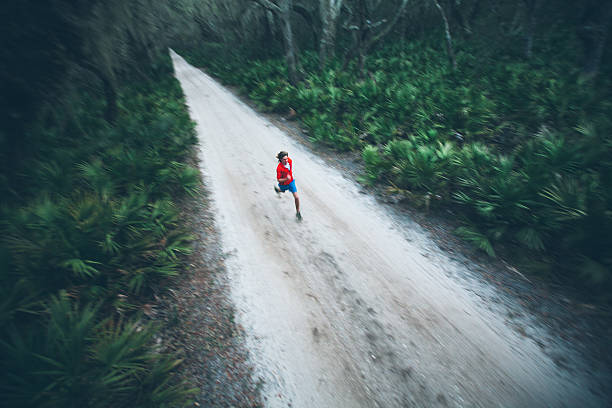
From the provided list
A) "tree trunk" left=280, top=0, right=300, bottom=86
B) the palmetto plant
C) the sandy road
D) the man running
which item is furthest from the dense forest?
the man running

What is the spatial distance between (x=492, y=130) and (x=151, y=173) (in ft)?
35.4

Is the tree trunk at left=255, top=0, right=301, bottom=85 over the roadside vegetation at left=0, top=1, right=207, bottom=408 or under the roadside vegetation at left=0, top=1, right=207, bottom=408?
over

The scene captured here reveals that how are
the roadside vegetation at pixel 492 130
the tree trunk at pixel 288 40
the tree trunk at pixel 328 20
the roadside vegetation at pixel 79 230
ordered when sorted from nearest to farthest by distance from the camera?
1. the roadside vegetation at pixel 79 230
2. the roadside vegetation at pixel 492 130
3. the tree trunk at pixel 288 40
4. the tree trunk at pixel 328 20

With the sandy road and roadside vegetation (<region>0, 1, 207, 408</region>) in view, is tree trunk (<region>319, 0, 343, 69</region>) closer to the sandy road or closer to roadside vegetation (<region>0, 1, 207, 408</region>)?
roadside vegetation (<region>0, 1, 207, 408</region>)

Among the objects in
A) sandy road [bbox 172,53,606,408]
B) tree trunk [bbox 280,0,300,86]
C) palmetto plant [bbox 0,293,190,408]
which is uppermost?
tree trunk [bbox 280,0,300,86]

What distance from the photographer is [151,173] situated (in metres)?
6.40

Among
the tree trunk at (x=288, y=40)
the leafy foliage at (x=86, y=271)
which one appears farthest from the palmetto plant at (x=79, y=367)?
the tree trunk at (x=288, y=40)

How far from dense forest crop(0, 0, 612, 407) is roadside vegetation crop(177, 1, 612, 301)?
0.15 feet

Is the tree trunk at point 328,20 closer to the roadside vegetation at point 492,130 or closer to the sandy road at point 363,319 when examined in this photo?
the roadside vegetation at point 492,130

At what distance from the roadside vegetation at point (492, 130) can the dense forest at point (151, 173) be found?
46 mm

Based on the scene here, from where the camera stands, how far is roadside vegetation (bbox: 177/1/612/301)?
446 centimetres

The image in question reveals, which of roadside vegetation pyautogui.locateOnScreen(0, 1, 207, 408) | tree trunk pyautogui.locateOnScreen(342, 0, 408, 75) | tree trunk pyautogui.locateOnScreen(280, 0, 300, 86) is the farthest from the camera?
tree trunk pyautogui.locateOnScreen(280, 0, 300, 86)

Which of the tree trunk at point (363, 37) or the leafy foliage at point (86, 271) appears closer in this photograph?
the leafy foliage at point (86, 271)

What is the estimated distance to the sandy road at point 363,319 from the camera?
301cm
